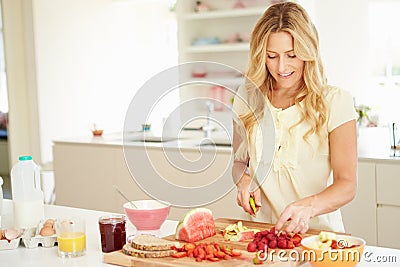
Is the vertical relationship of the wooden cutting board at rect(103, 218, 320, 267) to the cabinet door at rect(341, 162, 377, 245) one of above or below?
above

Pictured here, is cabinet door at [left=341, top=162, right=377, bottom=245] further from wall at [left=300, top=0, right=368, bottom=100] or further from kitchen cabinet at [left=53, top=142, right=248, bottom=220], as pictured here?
wall at [left=300, top=0, right=368, bottom=100]

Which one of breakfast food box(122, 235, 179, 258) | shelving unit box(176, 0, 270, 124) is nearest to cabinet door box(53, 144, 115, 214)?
shelving unit box(176, 0, 270, 124)

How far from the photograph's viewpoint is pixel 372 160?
331 cm

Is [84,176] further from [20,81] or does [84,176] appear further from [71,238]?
[71,238]

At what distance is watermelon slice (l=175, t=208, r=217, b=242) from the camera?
77.9 inches

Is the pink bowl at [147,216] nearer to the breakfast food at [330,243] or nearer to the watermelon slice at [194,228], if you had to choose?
the watermelon slice at [194,228]

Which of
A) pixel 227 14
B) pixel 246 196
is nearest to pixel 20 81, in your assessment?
pixel 227 14

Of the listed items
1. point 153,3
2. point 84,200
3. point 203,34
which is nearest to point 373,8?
point 203,34

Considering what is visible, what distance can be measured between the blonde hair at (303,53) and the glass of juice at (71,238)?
814 millimetres

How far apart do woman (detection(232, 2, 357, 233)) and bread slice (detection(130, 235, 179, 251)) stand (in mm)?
357

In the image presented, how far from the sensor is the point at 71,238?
194 centimetres

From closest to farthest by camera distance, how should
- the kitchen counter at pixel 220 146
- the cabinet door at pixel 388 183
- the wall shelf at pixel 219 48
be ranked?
the cabinet door at pixel 388 183 → the kitchen counter at pixel 220 146 → the wall shelf at pixel 219 48

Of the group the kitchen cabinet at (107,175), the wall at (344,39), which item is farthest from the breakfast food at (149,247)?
the wall at (344,39)

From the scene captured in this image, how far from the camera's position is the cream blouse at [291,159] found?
7.06 ft
